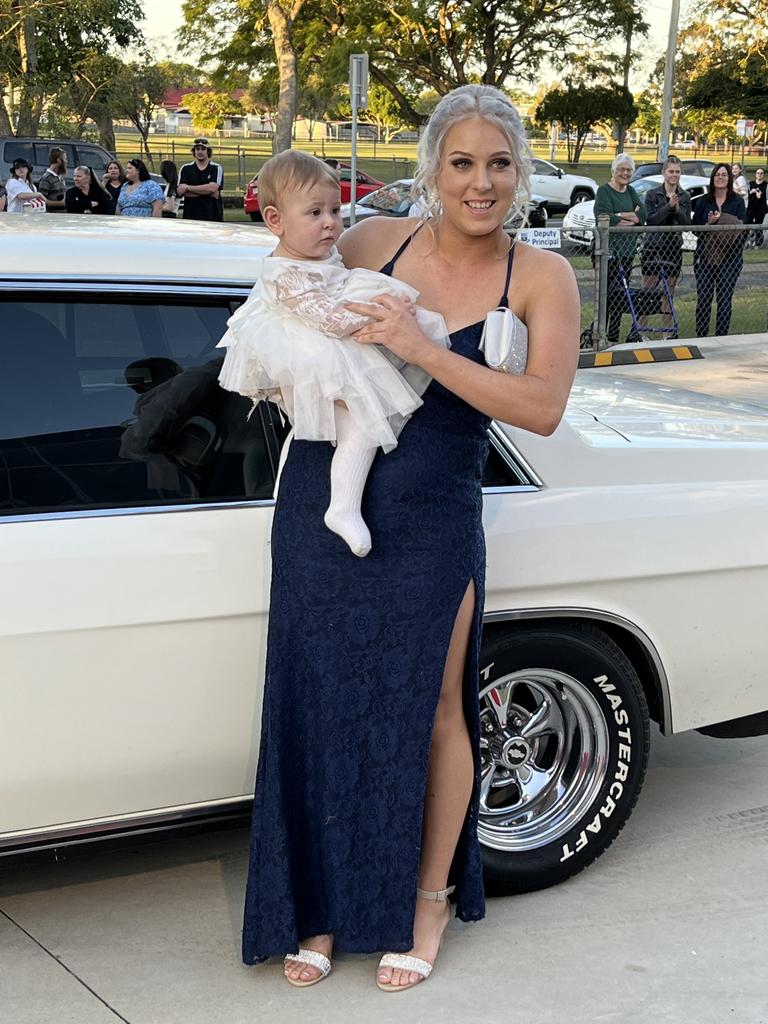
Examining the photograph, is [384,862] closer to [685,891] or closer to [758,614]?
[685,891]

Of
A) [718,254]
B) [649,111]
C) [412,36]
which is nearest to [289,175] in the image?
[718,254]

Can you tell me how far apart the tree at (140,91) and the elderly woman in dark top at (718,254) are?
22.1 m

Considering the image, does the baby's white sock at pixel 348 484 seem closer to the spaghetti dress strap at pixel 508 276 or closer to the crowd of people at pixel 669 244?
the spaghetti dress strap at pixel 508 276

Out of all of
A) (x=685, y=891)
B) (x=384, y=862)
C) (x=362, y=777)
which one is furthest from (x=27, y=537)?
(x=685, y=891)

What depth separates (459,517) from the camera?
2838mm

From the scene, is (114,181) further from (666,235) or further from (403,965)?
(403,965)

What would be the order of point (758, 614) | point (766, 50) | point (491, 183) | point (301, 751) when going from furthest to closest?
point (766, 50), point (758, 614), point (301, 751), point (491, 183)

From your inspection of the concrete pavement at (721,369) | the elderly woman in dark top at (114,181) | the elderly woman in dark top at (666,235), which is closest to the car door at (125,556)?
the concrete pavement at (721,369)

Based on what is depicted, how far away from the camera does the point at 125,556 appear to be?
9.34 feet

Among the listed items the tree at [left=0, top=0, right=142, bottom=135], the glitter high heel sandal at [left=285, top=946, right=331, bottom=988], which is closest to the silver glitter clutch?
the glitter high heel sandal at [left=285, top=946, right=331, bottom=988]

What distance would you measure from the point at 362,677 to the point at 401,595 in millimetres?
207

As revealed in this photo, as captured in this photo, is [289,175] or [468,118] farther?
[468,118]

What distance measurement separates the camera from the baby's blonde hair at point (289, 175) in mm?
2602

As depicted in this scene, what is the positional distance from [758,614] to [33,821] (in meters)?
1.96
